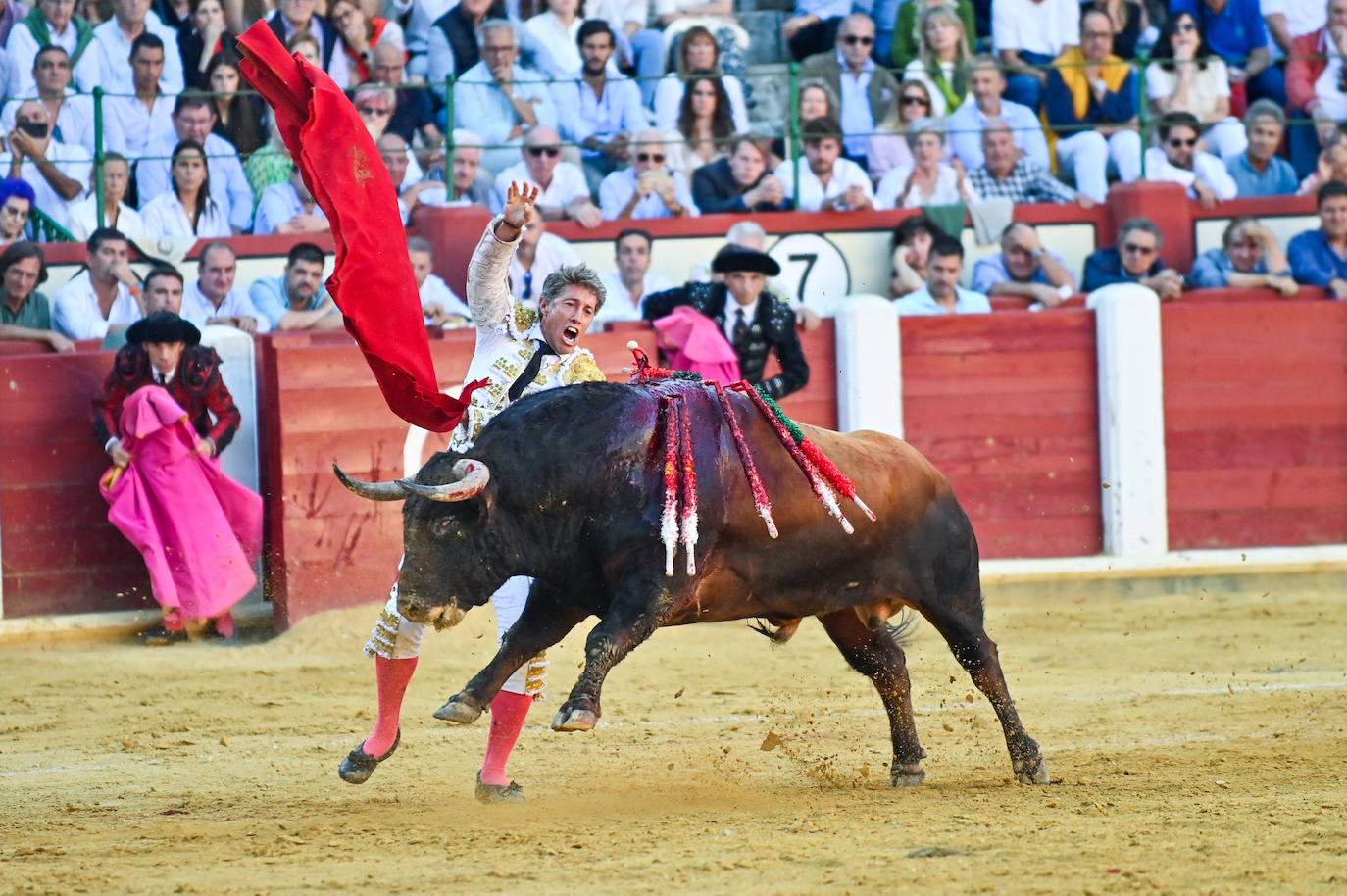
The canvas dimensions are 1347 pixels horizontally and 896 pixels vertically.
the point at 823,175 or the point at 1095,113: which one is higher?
the point at 1095,113

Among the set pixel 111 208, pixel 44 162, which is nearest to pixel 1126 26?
pixel 111 208

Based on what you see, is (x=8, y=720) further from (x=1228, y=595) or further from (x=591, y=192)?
(x=1228, y=595)

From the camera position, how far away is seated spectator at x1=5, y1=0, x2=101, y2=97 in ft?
27.7

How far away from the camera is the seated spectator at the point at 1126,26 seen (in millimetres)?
10203

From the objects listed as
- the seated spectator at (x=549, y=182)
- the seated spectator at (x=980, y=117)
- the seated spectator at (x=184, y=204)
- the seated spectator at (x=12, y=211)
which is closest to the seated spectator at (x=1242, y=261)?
the seated spectator at (x=980, y=117)

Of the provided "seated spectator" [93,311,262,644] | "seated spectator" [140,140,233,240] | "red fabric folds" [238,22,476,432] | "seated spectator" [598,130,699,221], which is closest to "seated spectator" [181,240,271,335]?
"seated spectator" [140,140,233,240]

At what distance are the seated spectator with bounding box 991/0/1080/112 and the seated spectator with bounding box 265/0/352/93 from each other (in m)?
3.48

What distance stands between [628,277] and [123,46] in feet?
8.51

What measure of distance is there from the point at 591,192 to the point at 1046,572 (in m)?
2.84

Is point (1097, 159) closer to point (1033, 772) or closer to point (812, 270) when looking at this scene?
point (812, 270)

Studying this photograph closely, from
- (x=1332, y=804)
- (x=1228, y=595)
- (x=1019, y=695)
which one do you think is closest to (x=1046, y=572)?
(x=1228, y=595)

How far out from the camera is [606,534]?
13.6 ft

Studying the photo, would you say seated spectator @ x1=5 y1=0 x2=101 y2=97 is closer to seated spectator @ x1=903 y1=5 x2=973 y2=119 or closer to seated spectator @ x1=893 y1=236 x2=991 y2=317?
seated spectator @ x1=893 y1=236 x2=991 y2=317

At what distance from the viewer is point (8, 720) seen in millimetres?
5953
